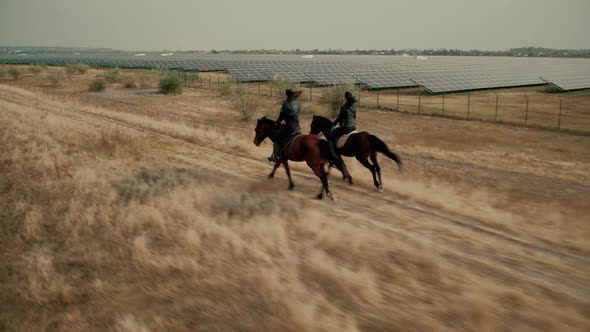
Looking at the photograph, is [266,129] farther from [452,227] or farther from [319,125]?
[452,227]

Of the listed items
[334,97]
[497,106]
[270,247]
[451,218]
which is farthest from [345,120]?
[497,106]

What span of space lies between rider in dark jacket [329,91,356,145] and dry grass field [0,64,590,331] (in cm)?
156

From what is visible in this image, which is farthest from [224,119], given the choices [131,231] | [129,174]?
[131,231]

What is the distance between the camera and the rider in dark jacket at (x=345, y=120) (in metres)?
11.3

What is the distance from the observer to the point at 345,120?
1159 cm

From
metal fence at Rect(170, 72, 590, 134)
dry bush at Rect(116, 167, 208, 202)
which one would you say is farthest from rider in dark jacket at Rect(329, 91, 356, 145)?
metal fence at Rect(170, 72, 590, 134)

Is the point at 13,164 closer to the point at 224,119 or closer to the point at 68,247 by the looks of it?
the point at 68,247

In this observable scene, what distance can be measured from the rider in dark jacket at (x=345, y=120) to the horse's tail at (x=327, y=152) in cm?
166

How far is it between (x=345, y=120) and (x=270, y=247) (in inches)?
222

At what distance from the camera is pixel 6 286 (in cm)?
577

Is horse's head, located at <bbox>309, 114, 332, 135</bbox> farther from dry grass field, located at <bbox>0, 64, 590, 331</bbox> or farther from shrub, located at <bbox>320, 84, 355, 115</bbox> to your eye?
shrub, located at <bbox>320, 84, 355, 115</bbox>

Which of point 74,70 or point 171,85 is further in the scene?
point 74,70

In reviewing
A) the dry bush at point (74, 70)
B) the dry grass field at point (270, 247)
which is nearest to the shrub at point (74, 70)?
the dry bush at point (74, 70)

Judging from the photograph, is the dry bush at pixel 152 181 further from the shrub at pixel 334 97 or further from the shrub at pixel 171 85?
the shrub at pixel 171 85
